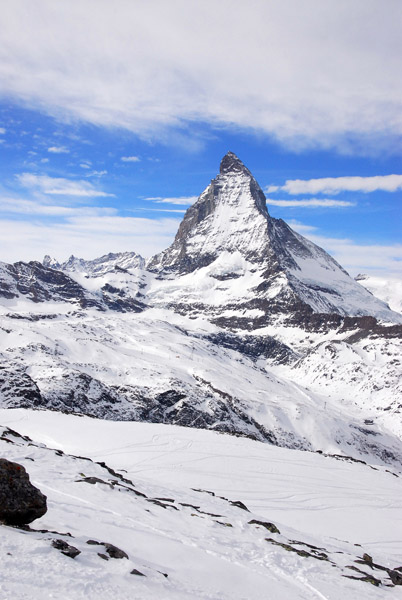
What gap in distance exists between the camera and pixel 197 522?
52.9ft

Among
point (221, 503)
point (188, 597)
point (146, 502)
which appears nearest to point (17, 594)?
point (188, 597)

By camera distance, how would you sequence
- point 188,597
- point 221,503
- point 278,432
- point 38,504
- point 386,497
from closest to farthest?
point 188,597 < point 38,504 < point 221,503 < point 386,497 < point 278,432

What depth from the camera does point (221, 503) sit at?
21453 millimetres

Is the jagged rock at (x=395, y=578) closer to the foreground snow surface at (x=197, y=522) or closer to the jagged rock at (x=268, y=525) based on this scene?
the foreground snow surface at (x=197, y=522)

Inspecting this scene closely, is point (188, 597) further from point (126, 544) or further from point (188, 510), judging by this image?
point (188, 510)

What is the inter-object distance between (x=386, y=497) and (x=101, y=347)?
553 feet

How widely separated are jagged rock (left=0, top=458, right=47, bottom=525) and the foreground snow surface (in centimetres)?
50

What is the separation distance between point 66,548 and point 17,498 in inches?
68.2

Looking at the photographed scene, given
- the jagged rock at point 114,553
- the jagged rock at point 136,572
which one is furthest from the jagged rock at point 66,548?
the jagged rock at point 136,572

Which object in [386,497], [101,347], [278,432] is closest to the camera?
[386,497]

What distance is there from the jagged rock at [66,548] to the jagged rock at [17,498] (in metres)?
1.29

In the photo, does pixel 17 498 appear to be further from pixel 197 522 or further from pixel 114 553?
pixel 197 522

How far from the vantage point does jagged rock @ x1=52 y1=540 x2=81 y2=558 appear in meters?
8.48

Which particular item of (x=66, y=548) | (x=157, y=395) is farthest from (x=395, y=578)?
(x=157, y=395)
